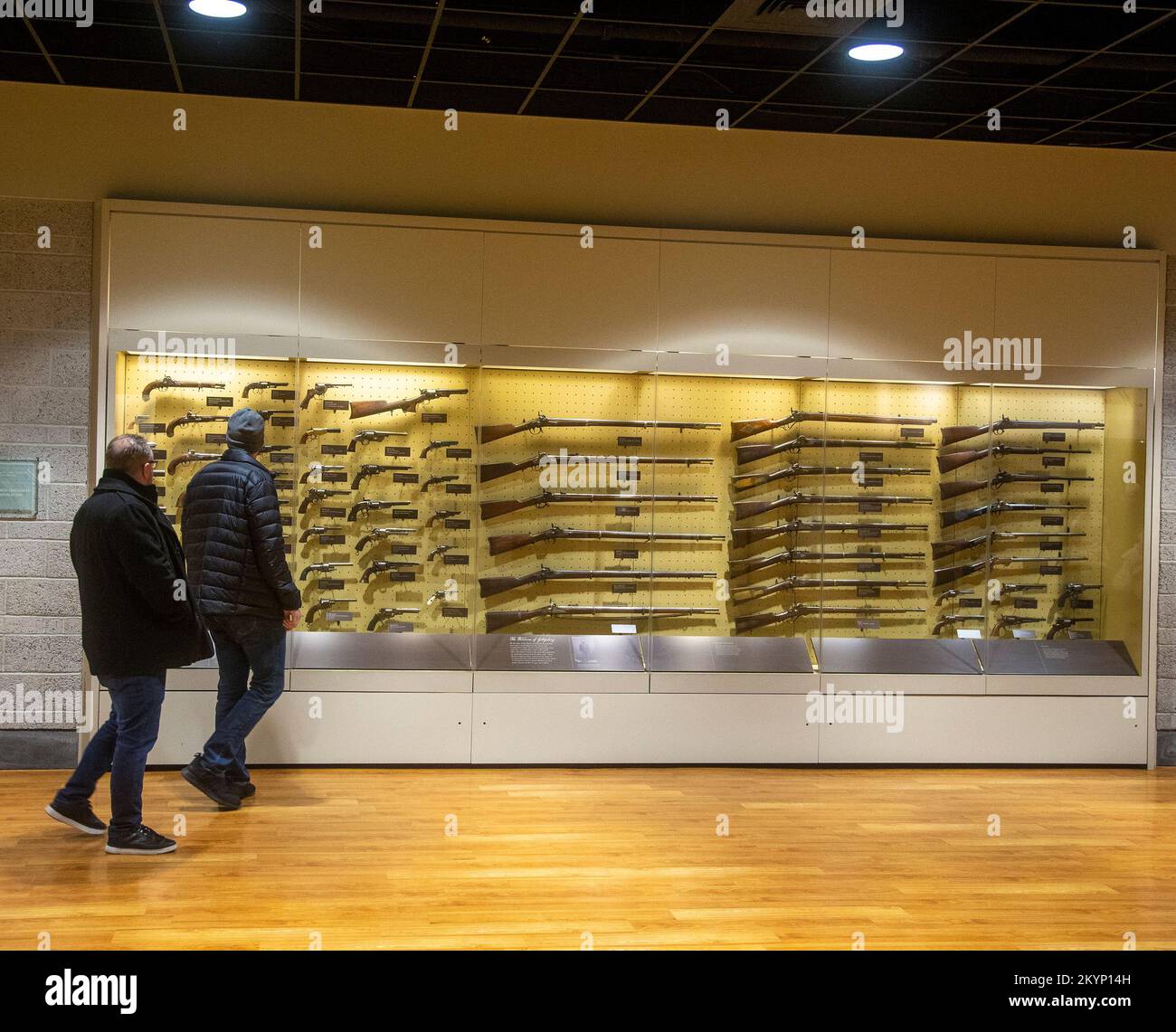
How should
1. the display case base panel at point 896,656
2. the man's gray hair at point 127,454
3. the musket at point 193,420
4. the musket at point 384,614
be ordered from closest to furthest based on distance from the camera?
the man's gray hair at point 127,454 → the musket at point 193,420 → the musket at point 384,614 → the display case base panel at point 896,656

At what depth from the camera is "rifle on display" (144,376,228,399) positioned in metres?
8.30

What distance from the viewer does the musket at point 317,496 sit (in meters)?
8.42

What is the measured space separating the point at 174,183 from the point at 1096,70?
19.3 ft

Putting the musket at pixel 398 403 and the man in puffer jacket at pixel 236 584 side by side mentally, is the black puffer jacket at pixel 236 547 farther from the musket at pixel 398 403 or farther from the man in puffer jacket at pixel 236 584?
the musket at pixel 398 403

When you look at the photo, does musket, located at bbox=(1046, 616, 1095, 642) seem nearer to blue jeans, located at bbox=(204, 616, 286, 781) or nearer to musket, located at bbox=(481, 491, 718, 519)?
musket, located at bbox=(481, 491, 718, 519)

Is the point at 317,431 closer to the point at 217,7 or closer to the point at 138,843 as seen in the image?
the point at 217,7

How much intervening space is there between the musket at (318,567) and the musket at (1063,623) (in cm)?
496

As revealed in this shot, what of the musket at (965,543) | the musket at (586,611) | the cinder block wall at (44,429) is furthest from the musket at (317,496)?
the musket at (965,543)

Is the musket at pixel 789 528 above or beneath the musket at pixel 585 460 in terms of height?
beneath

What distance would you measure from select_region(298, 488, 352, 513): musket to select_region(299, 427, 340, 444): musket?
0.33 meters

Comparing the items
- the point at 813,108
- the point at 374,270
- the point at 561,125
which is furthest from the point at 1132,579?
the point at 374,270

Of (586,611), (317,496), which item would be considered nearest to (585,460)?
(586,611)

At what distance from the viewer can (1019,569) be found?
30.2 feet

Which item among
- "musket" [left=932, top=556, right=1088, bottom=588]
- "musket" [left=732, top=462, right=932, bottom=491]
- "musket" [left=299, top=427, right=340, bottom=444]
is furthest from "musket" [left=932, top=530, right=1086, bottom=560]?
"musket" [left=299, top=427, right=340, bottom=444]
